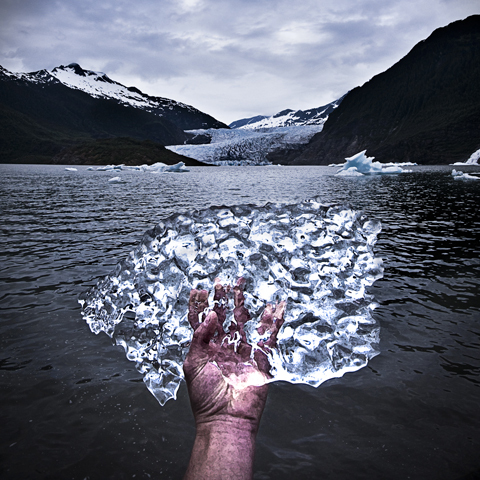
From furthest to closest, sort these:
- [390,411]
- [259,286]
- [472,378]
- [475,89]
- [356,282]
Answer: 1. [475,89]
2. [356,282]
3. [259,286]
4. [472,378]
5. [390,411]

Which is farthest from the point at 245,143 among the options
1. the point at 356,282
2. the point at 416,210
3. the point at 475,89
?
the point at 356,282

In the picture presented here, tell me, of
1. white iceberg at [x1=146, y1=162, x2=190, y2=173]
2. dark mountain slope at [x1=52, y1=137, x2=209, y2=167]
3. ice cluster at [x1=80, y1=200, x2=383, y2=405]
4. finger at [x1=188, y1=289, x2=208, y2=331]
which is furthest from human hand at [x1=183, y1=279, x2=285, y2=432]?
dark mountain slope at [x1=52, y1=137, x2=209, y2=167]

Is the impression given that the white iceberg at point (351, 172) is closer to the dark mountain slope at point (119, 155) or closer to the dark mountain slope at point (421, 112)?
the dark mountain slope at point (119, 155)

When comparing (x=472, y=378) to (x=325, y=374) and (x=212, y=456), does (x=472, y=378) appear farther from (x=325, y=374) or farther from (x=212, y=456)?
(x=212, y=456)


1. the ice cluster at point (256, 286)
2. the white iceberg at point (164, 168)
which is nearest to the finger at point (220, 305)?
the ice cluster at point (256, 286)

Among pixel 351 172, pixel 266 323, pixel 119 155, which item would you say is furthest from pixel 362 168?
pixel 119 155

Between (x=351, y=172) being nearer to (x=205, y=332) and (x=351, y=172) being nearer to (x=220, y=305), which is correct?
(x=220, y=305)
